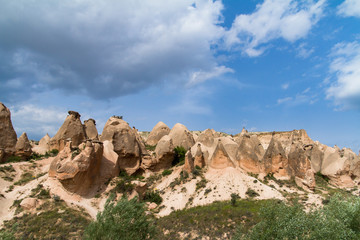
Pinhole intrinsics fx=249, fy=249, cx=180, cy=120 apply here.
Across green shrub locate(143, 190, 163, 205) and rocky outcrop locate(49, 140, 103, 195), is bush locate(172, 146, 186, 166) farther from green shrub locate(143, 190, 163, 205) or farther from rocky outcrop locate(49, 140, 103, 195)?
rocky outcrop locate(49, 140, 103, 195)

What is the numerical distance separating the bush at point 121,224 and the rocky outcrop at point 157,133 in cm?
3662

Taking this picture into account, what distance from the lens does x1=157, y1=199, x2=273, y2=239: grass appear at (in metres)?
18.9

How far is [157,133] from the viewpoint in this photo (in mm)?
51625

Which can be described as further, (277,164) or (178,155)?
(178,155)

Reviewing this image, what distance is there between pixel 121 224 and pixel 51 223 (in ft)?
32.7

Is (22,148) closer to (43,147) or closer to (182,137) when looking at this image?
(43,147)

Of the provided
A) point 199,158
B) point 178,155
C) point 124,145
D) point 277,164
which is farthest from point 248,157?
point 124,145

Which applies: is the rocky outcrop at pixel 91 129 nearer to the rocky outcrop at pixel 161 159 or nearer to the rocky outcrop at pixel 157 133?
the rocky outcrop at pixel 157 133

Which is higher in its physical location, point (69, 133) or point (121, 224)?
point (69, 133)

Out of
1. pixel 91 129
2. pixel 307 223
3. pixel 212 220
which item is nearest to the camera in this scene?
pixel 307 223

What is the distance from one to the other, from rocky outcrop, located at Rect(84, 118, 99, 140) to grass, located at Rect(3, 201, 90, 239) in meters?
21.5

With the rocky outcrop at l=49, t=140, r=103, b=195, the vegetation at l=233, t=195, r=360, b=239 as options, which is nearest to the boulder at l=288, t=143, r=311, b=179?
the vegetation at l=233, t=195, r=360, b=239

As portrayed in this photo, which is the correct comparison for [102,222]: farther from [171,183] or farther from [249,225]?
[171,183]

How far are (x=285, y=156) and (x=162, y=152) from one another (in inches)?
637
